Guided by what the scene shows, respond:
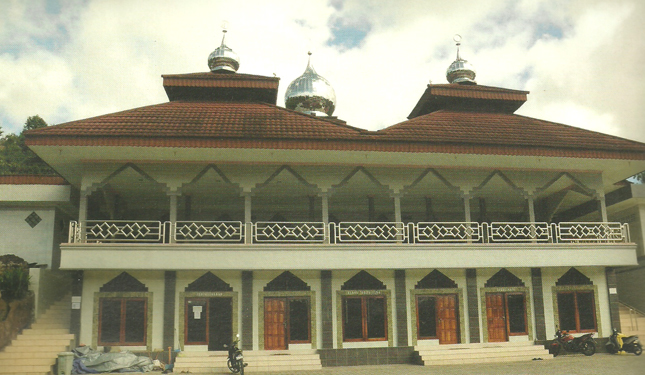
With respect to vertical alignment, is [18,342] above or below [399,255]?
below

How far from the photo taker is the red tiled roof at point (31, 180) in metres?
19.0

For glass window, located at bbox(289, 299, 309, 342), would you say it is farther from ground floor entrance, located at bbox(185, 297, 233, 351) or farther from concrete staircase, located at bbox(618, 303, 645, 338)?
concrete staircase, located at bbox(618, 303, 645, 338)

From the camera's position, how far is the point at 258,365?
14.7 metres

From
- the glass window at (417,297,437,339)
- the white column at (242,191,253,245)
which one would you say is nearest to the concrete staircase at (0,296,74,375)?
the white column at (242,191,253,245)

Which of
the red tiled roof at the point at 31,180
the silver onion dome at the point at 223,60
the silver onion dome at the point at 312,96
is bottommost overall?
the red tiled roof at the point at 31,180

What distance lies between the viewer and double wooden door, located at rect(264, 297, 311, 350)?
15837 millimetres

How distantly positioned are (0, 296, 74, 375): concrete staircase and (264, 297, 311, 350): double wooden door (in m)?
5.05

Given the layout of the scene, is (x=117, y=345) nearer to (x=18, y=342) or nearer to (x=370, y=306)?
(x=18, y=342)

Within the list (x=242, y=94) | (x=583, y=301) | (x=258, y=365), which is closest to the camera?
(x=258, y=365)

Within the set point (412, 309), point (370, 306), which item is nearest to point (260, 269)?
point (370, 306)

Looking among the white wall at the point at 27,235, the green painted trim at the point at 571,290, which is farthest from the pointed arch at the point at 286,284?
the white wall at the point at 27,235

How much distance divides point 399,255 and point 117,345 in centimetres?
784

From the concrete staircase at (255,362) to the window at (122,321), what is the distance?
1.39 metres

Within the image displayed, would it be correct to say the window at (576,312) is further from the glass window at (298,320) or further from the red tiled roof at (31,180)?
the red tiled roof at (31,180)
